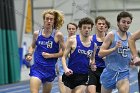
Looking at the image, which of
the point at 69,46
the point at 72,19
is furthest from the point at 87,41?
the point at 72,19

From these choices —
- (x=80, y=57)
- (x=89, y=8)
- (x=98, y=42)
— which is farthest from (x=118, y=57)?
(x=89, y=8)

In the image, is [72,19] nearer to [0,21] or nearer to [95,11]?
[95,11]

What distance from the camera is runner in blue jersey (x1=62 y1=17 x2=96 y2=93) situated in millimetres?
7379

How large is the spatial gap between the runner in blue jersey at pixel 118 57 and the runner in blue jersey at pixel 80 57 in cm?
56

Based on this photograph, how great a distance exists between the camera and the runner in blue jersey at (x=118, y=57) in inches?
263

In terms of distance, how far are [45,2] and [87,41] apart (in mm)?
22635

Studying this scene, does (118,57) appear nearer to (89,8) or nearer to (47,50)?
(47,50)

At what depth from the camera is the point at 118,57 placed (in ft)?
22.4

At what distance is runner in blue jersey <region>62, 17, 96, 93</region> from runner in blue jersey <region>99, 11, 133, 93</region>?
1.84 feet

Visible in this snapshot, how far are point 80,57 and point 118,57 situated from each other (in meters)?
0.84

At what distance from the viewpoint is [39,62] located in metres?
7.26

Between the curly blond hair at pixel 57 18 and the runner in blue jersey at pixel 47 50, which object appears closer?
the runner in blue jersey at pixel 47 50

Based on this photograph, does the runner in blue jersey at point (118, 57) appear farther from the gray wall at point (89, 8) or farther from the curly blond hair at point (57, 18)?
the gray wall at point (89, 8)

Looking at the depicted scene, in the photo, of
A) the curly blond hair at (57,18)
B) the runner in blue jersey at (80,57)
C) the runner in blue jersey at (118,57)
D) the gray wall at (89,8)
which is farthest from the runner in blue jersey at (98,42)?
the gray wall at (89,8)
